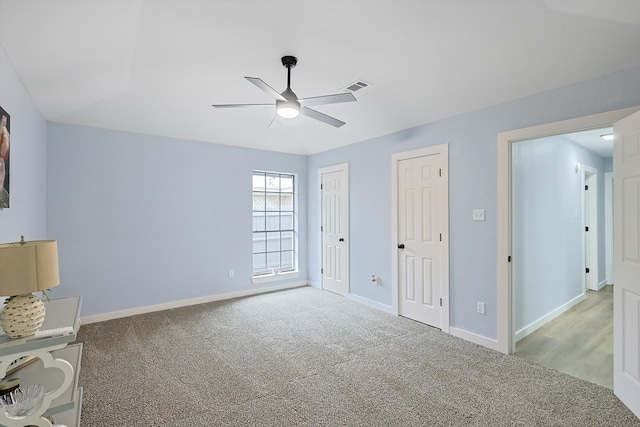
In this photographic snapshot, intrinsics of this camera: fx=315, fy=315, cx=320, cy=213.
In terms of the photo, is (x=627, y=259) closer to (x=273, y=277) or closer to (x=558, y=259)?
(x=558, y=259)


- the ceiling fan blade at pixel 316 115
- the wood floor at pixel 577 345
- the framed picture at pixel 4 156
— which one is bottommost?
the wood floor at pixel 577 345

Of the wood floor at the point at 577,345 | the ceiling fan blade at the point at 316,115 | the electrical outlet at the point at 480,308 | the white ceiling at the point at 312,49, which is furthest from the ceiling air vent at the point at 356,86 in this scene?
the wood floor at the point at 577,345

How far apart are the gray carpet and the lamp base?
1049mm

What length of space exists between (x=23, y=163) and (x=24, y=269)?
201cm

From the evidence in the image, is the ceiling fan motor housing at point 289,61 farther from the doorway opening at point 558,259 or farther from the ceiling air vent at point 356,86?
the doorway opening at point 558,259

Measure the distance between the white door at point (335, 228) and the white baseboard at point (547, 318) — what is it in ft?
7.69

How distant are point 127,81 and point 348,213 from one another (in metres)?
3.26

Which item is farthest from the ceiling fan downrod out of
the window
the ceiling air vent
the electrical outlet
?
the window

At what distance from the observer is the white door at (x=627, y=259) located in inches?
84.6

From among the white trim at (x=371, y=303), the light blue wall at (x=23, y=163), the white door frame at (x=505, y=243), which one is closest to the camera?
the light blue wall at (x=23, y=163)

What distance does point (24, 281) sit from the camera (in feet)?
4.39

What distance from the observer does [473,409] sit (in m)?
2.18

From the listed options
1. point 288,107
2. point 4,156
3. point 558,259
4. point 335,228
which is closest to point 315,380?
point 288,107

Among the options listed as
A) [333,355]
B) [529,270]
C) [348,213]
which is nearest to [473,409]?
[333,355]
